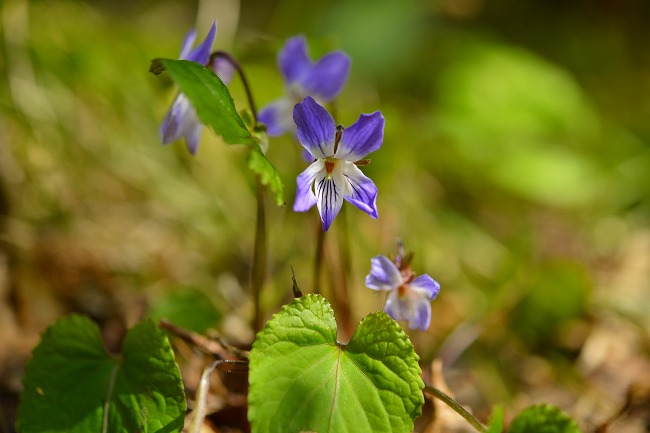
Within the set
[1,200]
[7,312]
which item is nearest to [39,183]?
[1,200]

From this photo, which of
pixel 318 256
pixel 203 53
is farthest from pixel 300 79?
pixel 318 256

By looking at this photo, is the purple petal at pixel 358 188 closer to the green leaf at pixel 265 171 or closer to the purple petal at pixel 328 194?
the purple petal at pixel 328 194

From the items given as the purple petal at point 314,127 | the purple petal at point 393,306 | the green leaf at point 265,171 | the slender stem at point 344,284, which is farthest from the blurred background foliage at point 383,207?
the green leaf at point 265,171

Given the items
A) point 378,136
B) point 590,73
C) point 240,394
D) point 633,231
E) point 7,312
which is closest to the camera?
point 378,136

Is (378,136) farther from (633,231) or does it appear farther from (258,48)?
(633,231)

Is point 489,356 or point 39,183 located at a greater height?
point 39,183
